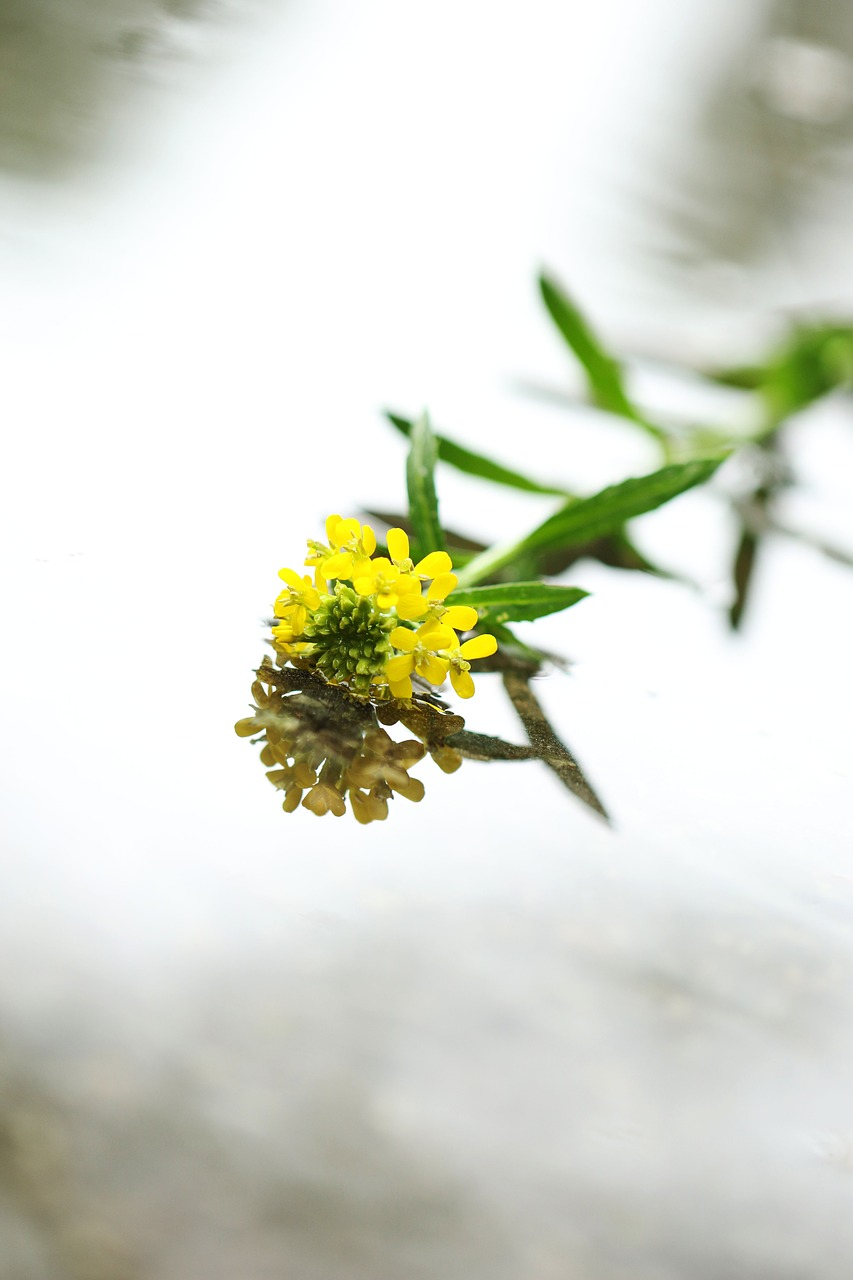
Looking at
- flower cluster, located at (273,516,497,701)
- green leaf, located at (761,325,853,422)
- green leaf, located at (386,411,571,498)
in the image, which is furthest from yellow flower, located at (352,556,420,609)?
green leaf, located at (761,325,853,422)

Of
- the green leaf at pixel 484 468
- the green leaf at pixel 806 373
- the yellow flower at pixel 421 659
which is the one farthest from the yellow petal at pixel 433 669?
the green leaf at pixel 806 373

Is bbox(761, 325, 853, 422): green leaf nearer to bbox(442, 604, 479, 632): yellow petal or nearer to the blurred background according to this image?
the blurred background

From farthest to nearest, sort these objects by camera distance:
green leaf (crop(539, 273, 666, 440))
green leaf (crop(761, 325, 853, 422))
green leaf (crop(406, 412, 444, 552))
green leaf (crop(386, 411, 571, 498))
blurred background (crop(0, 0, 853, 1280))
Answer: green leaf (crop(761, 325, 853, 422)), green leaf (crop(539, 273, 666, 440)), green leaf (crop(386, 411, 571, 498)), green leaf (crop(406, 412, 444, 552)), blurred background (crop(0, 0, 853, 1280))

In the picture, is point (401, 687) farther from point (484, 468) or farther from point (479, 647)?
point (484, 468)

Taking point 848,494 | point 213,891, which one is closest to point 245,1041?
point 213,891

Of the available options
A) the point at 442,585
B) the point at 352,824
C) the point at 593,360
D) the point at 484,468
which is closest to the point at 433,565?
the point at 442,585

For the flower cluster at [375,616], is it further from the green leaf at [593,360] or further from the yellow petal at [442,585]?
the green leaf at [593,360]
